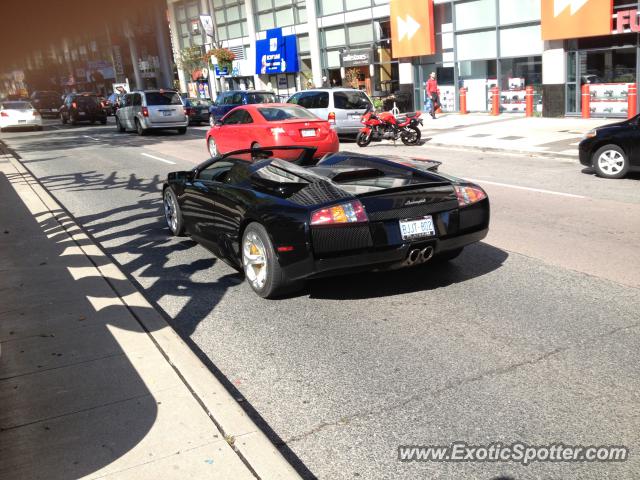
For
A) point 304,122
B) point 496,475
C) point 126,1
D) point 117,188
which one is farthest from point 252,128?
point 126,1

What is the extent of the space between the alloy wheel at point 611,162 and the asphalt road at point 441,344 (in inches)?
99.2

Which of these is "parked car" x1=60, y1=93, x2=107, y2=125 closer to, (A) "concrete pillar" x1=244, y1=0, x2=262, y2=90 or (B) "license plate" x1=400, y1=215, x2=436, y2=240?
(A) "concrete pillar" x1=244, y1=0, x2=262, y2=90

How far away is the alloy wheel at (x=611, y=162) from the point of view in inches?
436

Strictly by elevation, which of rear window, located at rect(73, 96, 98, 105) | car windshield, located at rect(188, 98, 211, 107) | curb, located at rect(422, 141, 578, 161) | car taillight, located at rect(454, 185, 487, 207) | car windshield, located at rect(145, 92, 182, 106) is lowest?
curb, located at rect(422, 141, 578, 161)

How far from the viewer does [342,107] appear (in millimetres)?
20281

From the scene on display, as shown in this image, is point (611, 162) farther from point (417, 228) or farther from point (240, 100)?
point (240, 100)

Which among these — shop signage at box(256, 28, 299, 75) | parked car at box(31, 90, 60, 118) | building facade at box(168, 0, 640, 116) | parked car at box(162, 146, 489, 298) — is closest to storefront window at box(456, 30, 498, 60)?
building facade at box(168, 0, 640, 116)

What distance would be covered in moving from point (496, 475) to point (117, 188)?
11093 mm

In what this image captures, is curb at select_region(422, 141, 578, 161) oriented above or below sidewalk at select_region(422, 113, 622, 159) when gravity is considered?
below

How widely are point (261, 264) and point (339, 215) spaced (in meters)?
1.00

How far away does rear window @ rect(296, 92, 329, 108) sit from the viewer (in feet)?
66.9

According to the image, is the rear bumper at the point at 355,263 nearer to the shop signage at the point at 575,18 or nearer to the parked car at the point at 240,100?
the shop signage at the point at 575,18

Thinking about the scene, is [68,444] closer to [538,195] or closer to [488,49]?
[538,195]

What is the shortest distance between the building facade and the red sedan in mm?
2557
